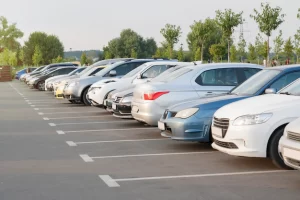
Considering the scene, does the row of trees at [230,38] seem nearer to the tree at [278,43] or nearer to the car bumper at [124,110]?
the tree at [278,43]

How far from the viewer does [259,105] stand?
8.95 meters

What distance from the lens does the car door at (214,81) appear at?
1267 cm

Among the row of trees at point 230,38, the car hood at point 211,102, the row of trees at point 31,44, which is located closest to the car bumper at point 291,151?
the car hood at point 211,102

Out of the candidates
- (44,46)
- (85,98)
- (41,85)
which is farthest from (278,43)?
(44,46)

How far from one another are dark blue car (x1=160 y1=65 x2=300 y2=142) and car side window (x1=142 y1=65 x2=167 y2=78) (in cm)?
658

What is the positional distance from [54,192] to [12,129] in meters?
8.05

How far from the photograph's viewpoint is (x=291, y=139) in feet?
24.3

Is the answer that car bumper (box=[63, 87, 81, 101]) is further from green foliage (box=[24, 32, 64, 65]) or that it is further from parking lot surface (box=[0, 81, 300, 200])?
green foliage (box=[24, 32, 64, 65])

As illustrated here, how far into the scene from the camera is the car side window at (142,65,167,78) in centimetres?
1759

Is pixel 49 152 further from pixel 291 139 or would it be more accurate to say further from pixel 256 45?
pixel 256 45

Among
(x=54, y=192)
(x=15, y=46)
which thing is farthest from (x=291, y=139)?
(x=15, y=46)

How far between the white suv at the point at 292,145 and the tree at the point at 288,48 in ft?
150

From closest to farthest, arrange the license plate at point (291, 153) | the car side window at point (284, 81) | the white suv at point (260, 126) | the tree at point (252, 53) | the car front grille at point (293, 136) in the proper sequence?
the license plate at point (291, 153)
the car front grille at point (293, 136)
the white suv at point (260, 126)
the car side window at point (284, 81)
the tree at point (252, 53)

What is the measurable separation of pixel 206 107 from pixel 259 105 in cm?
176
